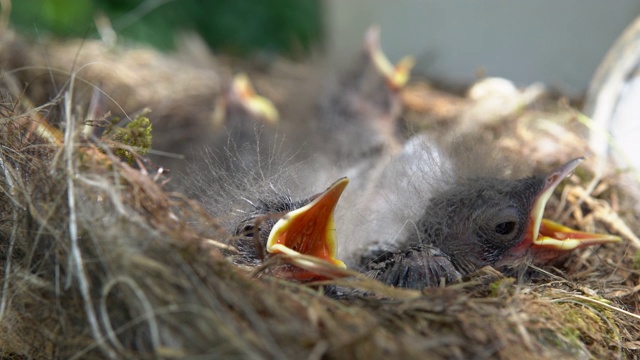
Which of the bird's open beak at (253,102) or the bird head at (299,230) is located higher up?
the bird head at (299,230)

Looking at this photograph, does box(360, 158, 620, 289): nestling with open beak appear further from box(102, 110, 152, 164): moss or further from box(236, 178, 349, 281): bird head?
box(102, 110, 152, 164): moss

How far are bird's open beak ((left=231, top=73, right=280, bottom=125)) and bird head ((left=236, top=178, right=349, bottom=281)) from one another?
34.2 inches

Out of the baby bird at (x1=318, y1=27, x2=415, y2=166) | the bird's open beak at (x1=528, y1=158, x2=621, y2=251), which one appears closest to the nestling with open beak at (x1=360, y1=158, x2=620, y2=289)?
the bird's open beak at (x1=528, y1=158, x2=621, y2=251)

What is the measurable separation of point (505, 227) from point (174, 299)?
0.58 metres

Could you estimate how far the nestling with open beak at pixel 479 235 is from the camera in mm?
944

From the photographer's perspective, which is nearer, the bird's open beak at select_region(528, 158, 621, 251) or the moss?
the moss

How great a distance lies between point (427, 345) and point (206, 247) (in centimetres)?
27

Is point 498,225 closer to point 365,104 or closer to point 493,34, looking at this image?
point 365,104

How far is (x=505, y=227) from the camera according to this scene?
98 centimetres

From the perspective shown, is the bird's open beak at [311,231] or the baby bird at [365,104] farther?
the baby bird at [365,104]

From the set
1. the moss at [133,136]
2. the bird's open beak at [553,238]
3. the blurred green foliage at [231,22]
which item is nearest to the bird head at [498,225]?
the bird's open beak at [553,238]

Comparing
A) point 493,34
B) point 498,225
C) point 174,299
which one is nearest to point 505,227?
point 498,225

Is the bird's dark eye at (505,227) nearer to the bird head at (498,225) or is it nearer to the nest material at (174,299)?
the bird head at (498,225)

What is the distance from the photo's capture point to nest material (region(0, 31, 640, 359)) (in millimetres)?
582
